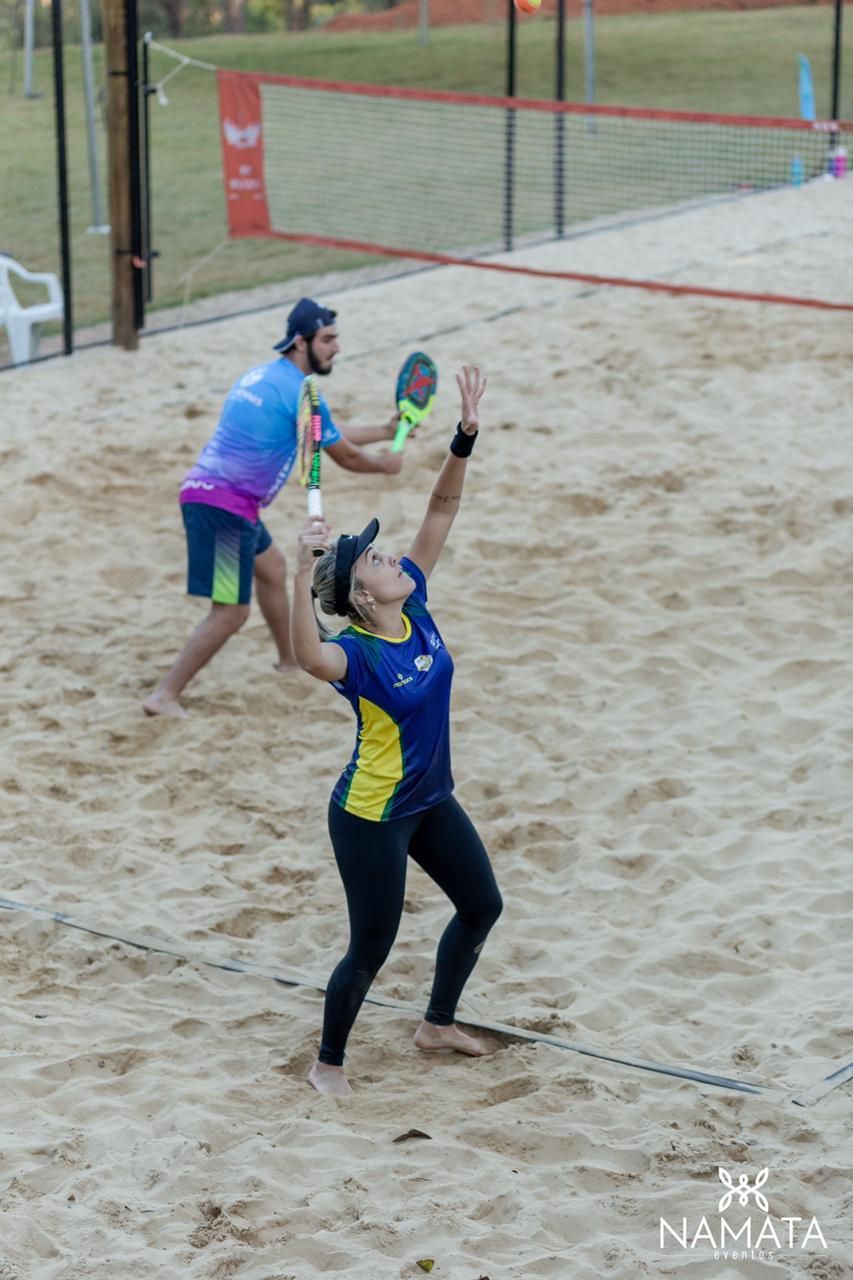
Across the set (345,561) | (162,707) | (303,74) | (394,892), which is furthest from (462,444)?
(303,74)

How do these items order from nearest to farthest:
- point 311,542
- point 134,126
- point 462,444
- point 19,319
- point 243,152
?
point 311,542 < point 462,444 < point 134,126 < point 19,319 < point 243,152

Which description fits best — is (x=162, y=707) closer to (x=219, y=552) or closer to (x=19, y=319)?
(x=219, y=552)

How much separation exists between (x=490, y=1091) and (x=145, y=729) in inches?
115

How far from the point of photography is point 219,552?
7027 millimetres

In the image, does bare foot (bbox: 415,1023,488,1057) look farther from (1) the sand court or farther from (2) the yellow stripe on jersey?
(2) the yellow stripe on jersey

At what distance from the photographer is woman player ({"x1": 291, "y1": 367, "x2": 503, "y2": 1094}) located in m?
4.36

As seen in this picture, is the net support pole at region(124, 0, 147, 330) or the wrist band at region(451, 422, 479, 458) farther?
the net support pole at region(124, 0, 147, 330)

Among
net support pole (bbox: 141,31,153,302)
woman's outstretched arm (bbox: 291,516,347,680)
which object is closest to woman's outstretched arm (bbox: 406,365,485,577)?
woman's outstretched arm (bbox: 291,516,347,680)

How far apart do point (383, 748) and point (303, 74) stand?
84.9ft

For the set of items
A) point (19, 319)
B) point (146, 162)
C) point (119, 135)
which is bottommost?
point (19, 319)

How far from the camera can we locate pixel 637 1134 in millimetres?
4453

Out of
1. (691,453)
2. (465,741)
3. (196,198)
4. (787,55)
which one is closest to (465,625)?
(465,741)

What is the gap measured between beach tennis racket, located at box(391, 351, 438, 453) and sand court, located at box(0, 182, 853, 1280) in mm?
1276

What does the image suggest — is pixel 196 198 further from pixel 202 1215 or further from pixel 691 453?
pixel 202 1215
